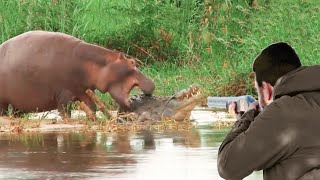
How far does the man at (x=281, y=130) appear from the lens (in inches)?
161

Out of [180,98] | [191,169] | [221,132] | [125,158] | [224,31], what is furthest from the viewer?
[224,31]

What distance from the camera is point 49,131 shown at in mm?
14781

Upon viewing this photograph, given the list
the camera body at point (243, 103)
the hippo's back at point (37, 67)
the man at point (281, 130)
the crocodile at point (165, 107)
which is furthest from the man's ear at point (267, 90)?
the hippo's back at point (37, 67)

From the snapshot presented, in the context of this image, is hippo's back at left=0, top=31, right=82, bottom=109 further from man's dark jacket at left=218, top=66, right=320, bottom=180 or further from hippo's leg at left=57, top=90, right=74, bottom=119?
man's dark jacket at left=218, top=66, right=320, bottom=180

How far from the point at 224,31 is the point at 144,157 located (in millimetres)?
16780

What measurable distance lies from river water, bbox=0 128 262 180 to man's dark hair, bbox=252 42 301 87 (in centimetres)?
512

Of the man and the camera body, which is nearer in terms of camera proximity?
the man

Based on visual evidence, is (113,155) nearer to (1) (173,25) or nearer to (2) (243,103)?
(2) (243,103)

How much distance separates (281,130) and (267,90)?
0.25m

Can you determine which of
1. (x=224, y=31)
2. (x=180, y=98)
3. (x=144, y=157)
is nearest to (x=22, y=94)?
(x=180, y=98)

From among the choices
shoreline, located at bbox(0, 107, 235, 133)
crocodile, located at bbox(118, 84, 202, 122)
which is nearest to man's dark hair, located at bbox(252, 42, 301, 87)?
shoreline, located at bbox(0, 107, 235, 133)

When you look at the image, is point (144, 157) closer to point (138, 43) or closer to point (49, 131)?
point (49, 131)

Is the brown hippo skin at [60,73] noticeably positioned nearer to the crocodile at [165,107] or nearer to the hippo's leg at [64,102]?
the hippo's leg at [64,102]

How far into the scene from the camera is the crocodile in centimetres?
1612
